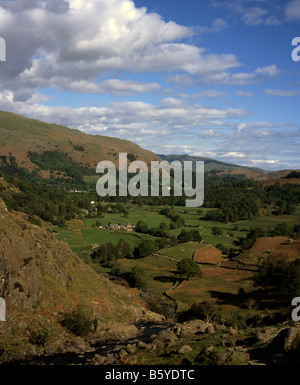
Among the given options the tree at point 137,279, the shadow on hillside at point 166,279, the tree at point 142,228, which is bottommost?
the shadow on hillside at point 166,279

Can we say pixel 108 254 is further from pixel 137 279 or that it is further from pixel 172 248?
pixel 137 279

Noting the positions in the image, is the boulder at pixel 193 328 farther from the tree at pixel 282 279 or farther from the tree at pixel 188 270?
the tree at pixel 188 270

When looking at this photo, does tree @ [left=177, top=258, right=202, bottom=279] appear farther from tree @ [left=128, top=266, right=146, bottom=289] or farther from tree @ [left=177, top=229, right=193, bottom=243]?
tree @ [left=177, top=229, right=193, bottom=243]

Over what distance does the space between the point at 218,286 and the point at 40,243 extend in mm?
36869

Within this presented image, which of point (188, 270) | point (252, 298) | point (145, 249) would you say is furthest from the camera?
point (145, 249)

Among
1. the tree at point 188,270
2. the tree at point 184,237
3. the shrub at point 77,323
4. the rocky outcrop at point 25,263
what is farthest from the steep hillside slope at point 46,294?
the tree at point 184,237

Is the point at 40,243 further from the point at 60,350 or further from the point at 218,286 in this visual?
the point at 218,286

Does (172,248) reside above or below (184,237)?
below

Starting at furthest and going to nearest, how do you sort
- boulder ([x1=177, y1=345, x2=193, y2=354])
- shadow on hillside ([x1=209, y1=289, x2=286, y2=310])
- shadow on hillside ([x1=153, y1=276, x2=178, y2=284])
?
shadow on hillside ([x1=153, y1=276, x2=178, y2=284])
shadow on hillside ([x1=209, y1=289, x2=286, y2=310])
boulder ([x1=177, y1=345, x2=193, y2=354])

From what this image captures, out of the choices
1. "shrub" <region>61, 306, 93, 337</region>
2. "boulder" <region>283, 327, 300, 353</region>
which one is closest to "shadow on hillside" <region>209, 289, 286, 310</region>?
"shrub" <region>61, 306, 93, 337</region>

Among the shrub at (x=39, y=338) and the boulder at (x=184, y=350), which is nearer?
the boulder at (x=184, y=350)

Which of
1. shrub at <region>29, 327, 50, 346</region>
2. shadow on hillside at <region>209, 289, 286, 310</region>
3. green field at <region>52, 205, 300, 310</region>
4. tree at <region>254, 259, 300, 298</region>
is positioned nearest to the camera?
shrub at <region>29, 327, 50, 346</region>

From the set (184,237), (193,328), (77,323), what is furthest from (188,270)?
(184,237)

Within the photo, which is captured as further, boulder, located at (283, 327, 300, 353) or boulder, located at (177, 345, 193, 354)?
boulder, located at (177, 345, 193, 354)
